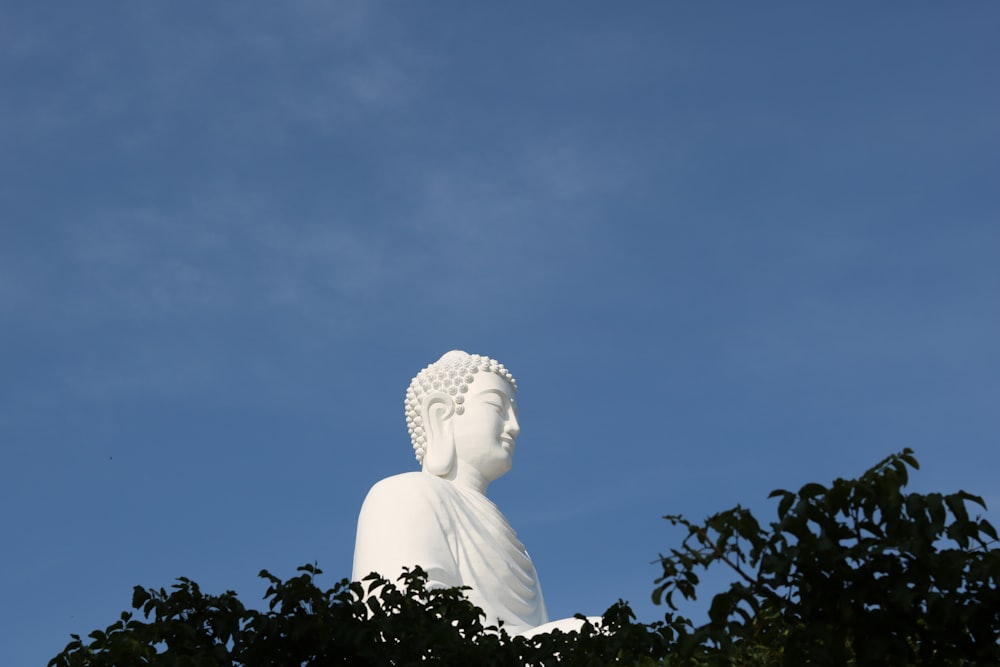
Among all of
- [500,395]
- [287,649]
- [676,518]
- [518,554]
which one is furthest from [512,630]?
[676,518]

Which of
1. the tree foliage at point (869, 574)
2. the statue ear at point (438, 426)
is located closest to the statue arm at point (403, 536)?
the statue ear at point (438, 426)

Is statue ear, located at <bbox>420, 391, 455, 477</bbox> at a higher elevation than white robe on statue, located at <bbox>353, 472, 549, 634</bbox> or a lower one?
higher

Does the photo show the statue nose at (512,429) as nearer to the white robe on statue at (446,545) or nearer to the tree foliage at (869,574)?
the white robe on statue at (446,545)

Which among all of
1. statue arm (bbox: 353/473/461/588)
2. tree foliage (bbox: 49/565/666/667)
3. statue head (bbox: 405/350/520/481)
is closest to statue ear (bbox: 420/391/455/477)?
statue head (bbox: 405/350/520/481)

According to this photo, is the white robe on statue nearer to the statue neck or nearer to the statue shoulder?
the statue shoulder

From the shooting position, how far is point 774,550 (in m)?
5.20

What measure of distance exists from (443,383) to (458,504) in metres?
1.05

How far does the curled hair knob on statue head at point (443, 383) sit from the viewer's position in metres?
11.2

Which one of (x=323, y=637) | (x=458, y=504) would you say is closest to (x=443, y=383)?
(x=458, y=504)

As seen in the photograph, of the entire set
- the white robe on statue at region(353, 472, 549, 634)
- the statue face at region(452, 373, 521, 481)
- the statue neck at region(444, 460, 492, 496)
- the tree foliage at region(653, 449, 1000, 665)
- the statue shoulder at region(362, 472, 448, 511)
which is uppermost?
the statue face at region(452, 373, 521, 481)

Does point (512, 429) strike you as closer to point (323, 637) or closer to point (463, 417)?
point (463, 417)

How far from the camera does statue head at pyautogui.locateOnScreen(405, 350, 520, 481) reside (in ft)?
36.4

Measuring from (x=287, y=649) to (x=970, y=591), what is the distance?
9.97 feet

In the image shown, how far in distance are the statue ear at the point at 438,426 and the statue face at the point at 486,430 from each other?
53 millimetres
